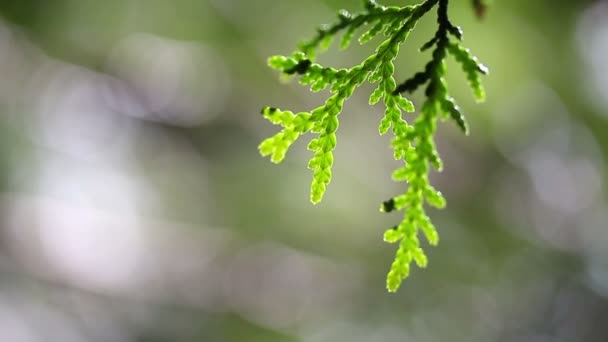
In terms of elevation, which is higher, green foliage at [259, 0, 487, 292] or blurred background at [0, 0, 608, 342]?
blurred background at [0, 0, 608, 342]

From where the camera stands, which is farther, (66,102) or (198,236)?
(66,102)

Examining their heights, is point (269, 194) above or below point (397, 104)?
above

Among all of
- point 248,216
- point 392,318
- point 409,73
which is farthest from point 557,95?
point 248,216

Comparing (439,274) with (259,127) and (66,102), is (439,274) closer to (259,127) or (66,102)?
(259,127)

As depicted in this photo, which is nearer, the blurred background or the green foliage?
the green foliage

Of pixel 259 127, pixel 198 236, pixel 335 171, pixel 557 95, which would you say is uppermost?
pixel 259 127
